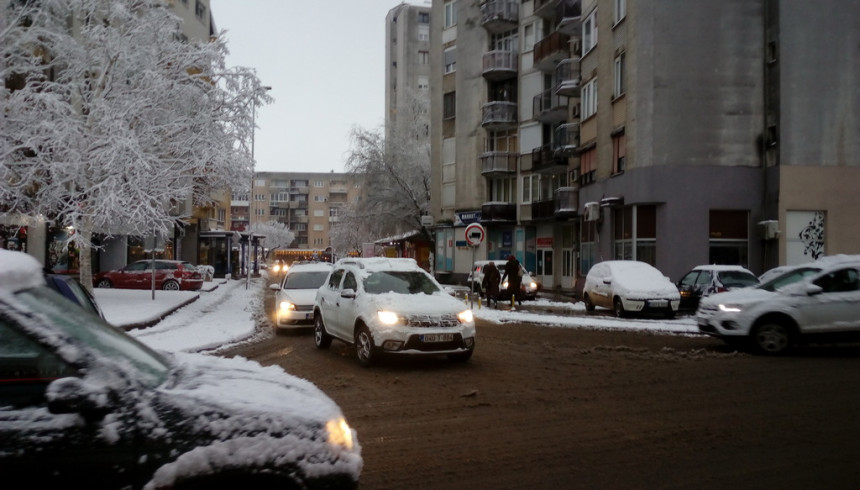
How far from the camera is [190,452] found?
9.64 feet

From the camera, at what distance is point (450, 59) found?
50625 mm

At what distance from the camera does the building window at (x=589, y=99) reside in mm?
32438

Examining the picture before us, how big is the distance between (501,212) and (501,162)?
3.17 m

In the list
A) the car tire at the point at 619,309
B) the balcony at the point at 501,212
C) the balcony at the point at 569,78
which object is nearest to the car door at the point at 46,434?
the car tire at the point at 619,309

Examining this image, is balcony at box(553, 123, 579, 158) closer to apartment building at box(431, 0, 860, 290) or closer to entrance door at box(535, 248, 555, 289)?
apartment building at box(431, 0, 860, 290)

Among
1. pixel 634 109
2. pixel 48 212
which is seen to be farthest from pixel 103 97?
pixel 634 109

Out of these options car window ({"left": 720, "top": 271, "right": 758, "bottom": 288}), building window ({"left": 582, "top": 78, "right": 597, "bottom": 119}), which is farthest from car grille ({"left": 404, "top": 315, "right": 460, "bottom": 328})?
building window ({"left": 582, "top": 78, "right": 597, "bottom": 119})

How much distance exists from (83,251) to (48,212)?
2.57 meters

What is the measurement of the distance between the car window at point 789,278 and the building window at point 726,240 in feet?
46.6

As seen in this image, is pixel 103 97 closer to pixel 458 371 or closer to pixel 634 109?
pixel 458 371

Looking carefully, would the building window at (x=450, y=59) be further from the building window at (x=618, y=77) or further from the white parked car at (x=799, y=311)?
the white parked car at (x=799, y=311)

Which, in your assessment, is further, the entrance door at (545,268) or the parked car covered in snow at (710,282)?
the entrance door at (545,268)

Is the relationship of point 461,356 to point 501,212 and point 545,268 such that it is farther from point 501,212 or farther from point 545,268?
point 501,212

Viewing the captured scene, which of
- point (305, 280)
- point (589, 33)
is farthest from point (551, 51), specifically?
point (305, 280)
